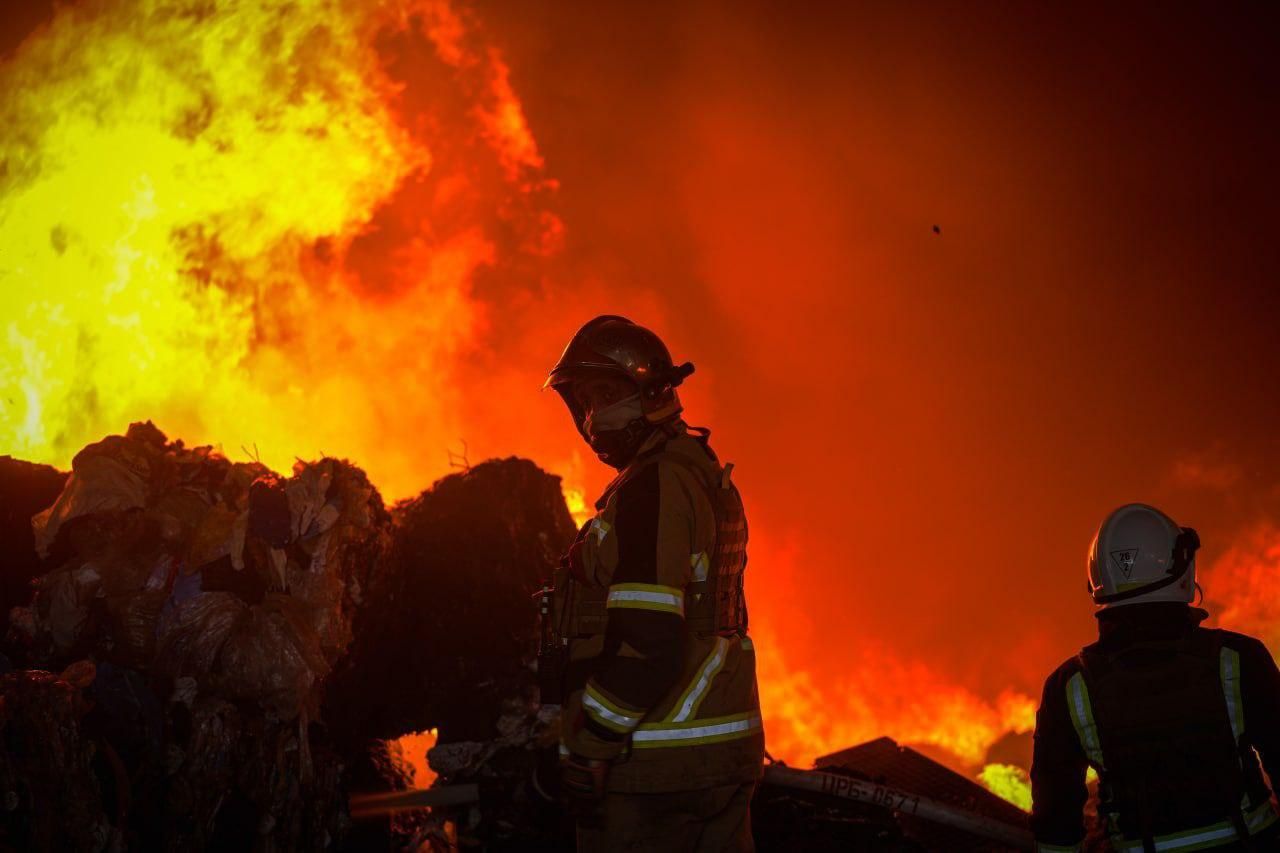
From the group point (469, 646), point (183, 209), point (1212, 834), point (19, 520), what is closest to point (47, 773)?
point (19, 520)

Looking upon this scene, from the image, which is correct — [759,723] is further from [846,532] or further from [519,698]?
[846,532]

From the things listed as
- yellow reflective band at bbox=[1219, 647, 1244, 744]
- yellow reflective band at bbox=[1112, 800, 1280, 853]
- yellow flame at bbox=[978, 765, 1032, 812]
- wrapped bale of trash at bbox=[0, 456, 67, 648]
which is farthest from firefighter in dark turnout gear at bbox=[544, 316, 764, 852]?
yellow flame at bbox=[978, 765, 1032, 812]

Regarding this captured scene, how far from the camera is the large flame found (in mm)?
9375

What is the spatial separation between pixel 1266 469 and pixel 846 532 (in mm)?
8223

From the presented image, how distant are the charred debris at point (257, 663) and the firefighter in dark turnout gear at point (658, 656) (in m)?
2.80

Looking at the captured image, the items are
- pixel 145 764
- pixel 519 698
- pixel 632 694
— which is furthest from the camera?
pixel 519 698

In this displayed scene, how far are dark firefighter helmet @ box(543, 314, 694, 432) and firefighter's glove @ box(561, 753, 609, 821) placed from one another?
134 cm

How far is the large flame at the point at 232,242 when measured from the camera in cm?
938

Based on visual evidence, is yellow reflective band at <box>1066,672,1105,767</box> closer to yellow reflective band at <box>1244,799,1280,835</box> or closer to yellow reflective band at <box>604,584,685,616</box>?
yellow reflective band at <box>1244,799,1280,835</box>

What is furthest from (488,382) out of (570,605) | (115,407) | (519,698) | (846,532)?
(570,605)

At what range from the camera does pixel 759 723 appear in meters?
2.87

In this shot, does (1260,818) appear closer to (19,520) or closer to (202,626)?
(202,626)

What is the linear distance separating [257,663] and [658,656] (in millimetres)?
4052

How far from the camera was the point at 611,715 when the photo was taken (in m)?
2.47
